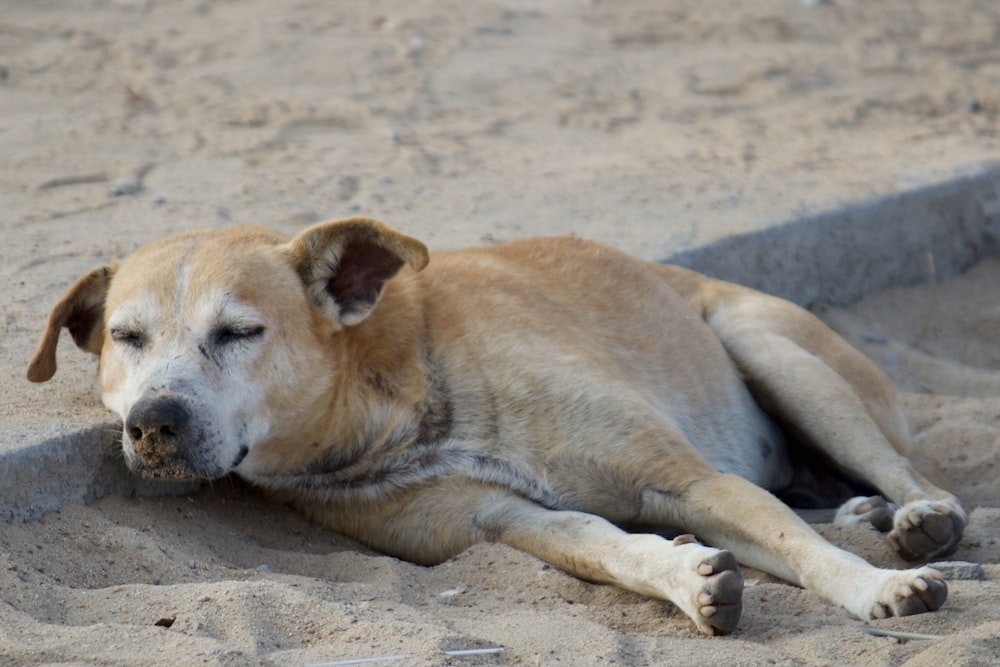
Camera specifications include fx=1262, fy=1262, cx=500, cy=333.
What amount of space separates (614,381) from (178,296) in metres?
1.31

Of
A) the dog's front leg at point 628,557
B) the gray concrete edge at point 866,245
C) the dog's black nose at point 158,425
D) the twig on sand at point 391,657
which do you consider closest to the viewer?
the twig on sand at point 391,657

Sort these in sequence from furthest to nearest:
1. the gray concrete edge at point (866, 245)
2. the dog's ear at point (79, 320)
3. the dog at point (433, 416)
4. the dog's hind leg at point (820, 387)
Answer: the gray concrete edge at point (866, 245)
the dog's hind leg at point (820, 387)
the dog's ear at point (79, 320)
the dog at point (433, 416)

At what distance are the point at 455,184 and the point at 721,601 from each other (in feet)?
12.1

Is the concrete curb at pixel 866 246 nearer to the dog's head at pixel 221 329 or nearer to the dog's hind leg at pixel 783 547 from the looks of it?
the dog's hind leg at pixel 783 547

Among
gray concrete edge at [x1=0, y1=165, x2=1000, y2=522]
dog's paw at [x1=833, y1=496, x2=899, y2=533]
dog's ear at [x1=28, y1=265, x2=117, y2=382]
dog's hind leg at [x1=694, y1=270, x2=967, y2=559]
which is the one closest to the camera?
dog's ear at [x1=28, y1=265, x2=117, y2=382]

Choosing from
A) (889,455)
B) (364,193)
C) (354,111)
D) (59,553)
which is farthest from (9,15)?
(889,455)

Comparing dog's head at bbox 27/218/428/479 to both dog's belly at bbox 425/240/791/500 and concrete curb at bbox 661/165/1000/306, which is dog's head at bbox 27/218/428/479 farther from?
concrete curb at bbox 661/165/1000/306

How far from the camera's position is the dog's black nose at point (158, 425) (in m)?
3.22

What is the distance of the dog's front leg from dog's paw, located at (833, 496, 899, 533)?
3.23 feet

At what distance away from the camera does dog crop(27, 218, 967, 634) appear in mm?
3344

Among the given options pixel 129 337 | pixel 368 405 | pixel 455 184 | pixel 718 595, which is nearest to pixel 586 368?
pixel 368 405

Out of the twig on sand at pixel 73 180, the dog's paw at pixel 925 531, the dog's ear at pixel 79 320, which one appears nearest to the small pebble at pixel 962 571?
the dog's paw at pixel 925 531

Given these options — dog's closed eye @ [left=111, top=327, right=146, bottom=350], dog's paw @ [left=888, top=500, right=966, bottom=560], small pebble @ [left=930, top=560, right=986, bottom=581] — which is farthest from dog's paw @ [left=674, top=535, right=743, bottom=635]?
dog's closed eye @ [left=111, top=327, right=146, bottom=350]

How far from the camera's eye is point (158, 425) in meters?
3.22
